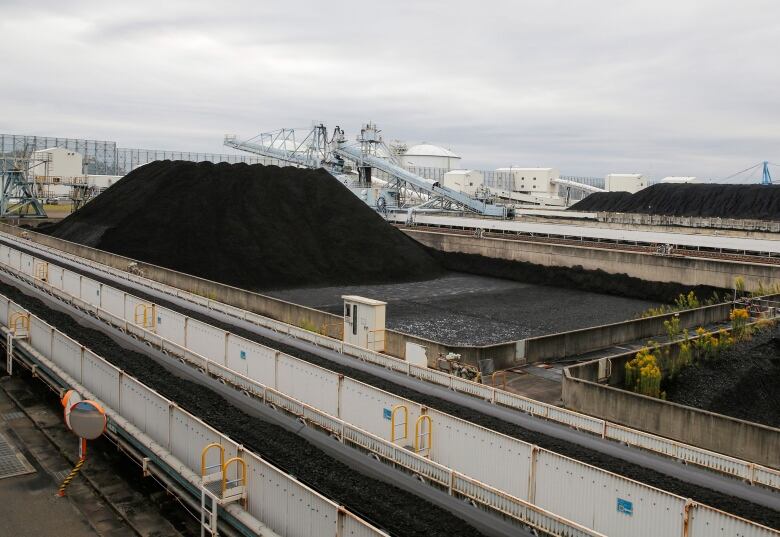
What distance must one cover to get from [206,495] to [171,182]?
2925cm

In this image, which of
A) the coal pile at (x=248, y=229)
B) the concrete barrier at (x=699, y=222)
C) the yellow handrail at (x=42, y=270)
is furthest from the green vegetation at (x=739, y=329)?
the concrete barrier at (x=699, y=222)

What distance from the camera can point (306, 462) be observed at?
867 centimetres

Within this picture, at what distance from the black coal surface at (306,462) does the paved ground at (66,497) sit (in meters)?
1.37

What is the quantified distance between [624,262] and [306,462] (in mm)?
25760

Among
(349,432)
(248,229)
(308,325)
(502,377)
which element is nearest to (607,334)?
(502,377)

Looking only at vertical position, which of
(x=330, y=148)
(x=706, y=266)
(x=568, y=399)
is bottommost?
(x=568, y=399)

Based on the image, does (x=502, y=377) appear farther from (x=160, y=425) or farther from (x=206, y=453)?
(x=206, y=453)

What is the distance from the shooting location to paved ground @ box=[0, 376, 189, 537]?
8.62 metres

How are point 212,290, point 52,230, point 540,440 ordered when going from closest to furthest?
point 540,440 → point 212,290 → point 52,230

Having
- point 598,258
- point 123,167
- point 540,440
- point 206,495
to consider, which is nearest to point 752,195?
point 598,258

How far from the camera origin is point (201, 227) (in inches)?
1211

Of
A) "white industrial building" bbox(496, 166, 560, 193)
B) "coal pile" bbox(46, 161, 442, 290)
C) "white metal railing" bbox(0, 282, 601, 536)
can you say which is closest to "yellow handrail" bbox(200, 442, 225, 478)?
"white metal railing" bbox(0, 282, 601, 536)

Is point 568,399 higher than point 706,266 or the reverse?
the reverse

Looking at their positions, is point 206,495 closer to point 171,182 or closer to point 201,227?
point 201,227
